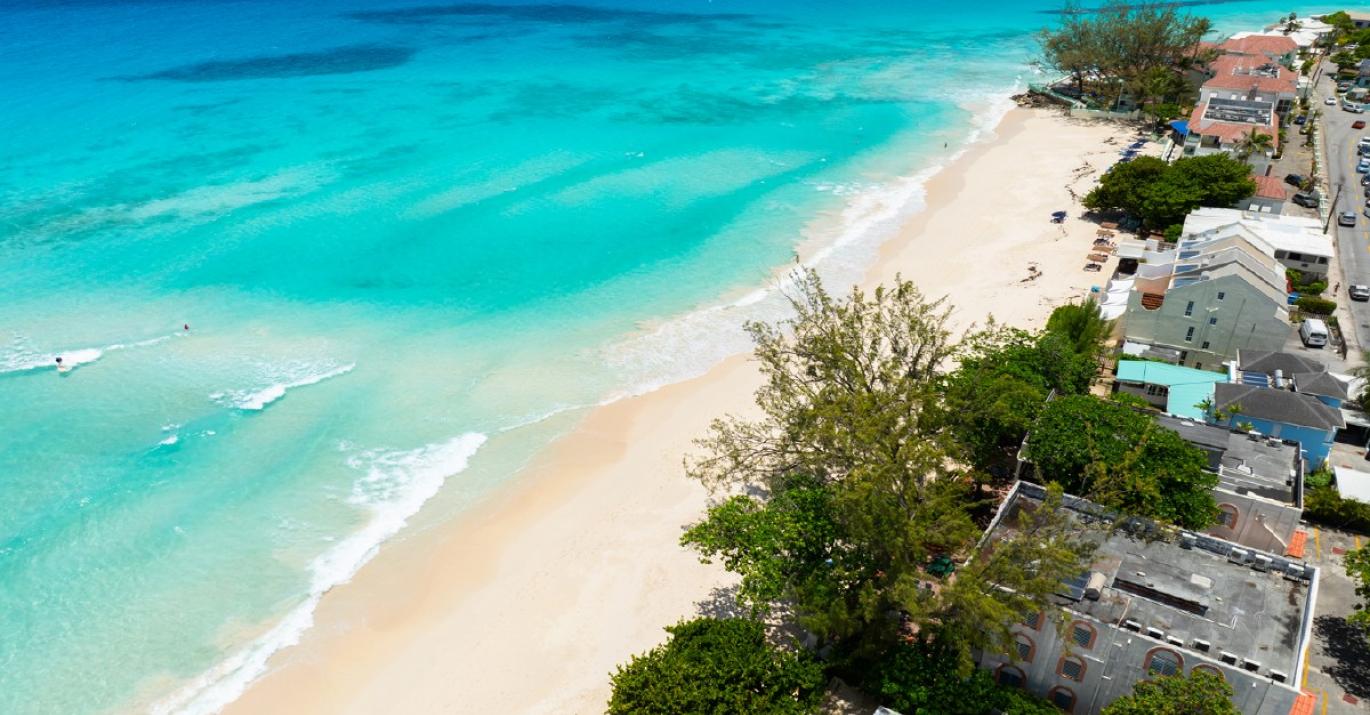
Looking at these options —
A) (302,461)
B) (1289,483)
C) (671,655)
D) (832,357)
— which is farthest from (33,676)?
(1289,483)

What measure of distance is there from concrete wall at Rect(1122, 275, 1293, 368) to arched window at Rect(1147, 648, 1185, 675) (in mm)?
28212

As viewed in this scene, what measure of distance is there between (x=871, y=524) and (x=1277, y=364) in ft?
100.0

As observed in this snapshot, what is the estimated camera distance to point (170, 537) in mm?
41156

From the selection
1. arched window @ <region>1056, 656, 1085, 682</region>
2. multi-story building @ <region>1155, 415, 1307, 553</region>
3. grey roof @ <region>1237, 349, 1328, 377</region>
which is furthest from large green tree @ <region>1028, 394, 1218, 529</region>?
grey roof @ <region>1237, 349, 1328, 377</region>

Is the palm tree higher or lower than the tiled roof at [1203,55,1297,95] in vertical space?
lower

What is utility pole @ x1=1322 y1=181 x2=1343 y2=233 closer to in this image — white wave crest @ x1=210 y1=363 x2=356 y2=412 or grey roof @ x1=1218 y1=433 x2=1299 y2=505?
grey roof @ x1=1218 y1=433 x2=1299 y2=505

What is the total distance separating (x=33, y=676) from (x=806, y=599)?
1236 inches

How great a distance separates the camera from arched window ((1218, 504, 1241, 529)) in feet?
110

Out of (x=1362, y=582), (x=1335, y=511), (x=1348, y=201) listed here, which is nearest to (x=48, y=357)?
(x=1362, y=582)

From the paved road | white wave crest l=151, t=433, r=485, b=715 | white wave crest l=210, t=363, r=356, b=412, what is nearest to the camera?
white wave crest l=151, t=433, r=485, b=715

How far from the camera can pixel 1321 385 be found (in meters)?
42.2

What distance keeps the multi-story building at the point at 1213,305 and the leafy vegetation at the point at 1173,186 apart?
1400 cm

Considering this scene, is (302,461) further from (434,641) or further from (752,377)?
(752,377)

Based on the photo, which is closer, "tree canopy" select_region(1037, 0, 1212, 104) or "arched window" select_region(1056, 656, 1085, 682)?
"arched window" select_region(1056, 656, 1085, 682)
